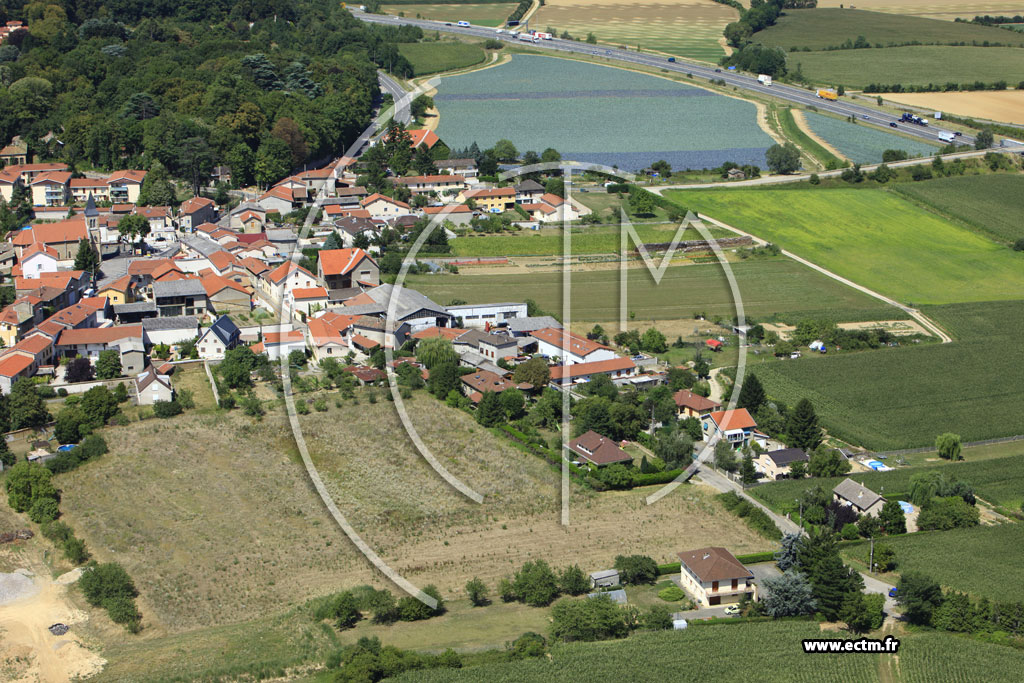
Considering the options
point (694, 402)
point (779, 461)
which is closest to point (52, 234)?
point (694, 402)

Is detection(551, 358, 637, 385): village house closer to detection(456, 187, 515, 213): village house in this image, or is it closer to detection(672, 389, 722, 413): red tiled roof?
detection(672, 389, 722, 413): red tiled roof

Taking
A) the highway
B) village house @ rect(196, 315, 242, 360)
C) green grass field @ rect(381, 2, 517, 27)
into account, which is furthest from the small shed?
green grass field @ rect(381, 2, 517, 27)

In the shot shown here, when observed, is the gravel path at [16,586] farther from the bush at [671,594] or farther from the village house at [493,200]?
the village house at [493,200]

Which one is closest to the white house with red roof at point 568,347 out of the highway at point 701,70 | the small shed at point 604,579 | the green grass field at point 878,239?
the small shed at point 604,579

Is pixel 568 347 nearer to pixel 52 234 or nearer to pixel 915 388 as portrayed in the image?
pixel 915 388

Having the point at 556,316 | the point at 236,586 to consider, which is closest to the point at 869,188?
the point at 556,316
